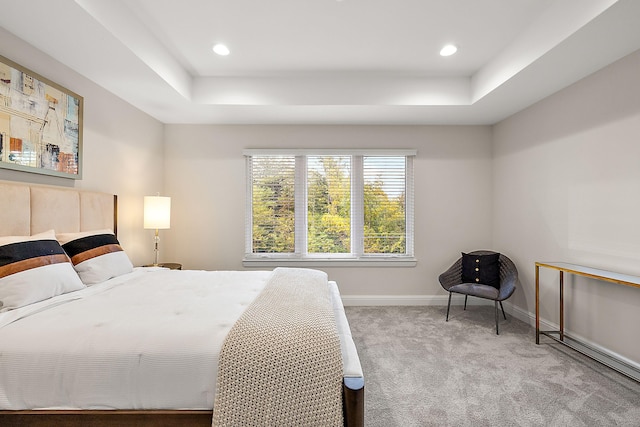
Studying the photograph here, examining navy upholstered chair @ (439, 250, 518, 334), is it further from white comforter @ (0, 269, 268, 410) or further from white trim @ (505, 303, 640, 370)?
white comforter @ (0, 269, 268, 410)

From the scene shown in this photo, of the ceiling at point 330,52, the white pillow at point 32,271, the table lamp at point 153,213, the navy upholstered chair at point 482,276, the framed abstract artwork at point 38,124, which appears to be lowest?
the navy upholstered chair at point 482,276

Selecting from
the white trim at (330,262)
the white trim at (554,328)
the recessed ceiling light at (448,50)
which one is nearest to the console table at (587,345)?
the white trim at (554,328)

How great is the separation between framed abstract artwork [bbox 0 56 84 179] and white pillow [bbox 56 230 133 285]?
547 millimetres

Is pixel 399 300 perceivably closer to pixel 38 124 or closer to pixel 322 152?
pixel 322 152

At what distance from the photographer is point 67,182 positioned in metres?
2.56

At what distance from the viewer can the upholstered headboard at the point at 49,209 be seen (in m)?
1.98

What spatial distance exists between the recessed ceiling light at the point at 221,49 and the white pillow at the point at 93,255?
74.0 inches

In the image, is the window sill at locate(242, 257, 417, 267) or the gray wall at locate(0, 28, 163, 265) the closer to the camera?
the gray wall at locate(0, 28, 163, 265)

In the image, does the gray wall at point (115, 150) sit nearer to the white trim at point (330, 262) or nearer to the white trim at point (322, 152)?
the white trim at point (322, 152)

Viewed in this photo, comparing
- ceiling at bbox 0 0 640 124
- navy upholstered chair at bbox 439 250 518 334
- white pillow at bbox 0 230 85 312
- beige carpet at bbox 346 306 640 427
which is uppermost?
ceiling at bbox 0 0 640 124

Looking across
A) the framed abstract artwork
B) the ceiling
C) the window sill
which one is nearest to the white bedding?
the framed abstract artwork

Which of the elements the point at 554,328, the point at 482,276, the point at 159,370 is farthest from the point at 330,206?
the point at 159,370

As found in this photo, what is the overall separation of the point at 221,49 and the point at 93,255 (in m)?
2.04

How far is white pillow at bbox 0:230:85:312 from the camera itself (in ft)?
5.41
